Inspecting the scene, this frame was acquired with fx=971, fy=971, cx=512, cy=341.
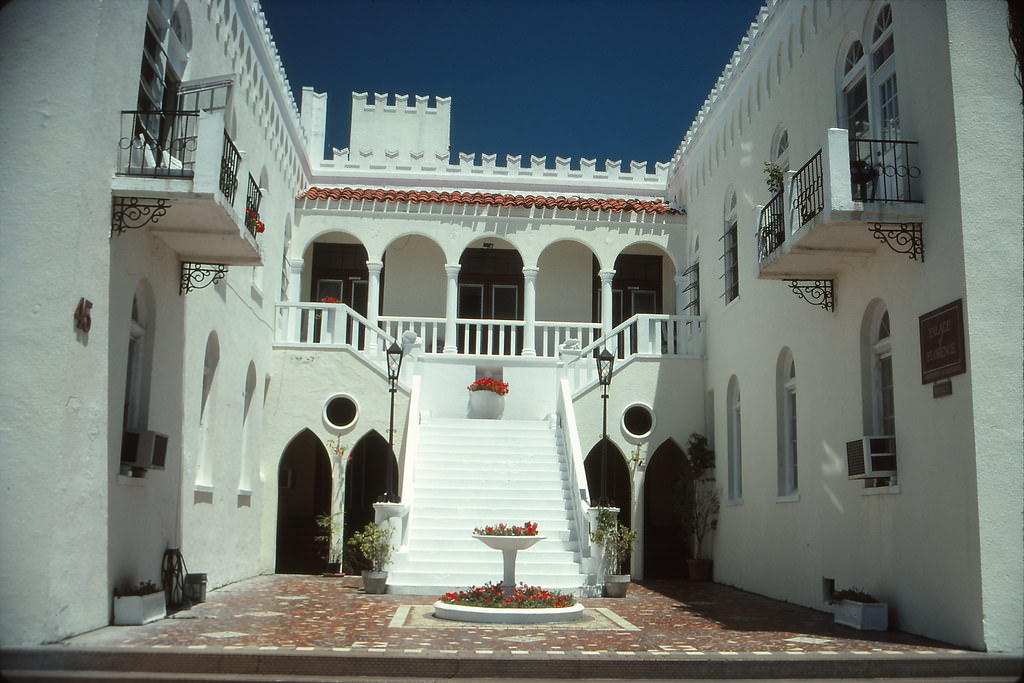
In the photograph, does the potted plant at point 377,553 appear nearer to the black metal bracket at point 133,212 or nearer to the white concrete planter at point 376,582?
the white concrete planter at point 376,582

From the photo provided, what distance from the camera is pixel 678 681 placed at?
8203 mm

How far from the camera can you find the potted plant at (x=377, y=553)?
46.0 ft

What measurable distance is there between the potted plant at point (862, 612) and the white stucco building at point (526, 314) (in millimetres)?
179

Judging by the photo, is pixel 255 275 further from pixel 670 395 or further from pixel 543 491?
pixel 670 395

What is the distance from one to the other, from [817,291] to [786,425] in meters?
2.54

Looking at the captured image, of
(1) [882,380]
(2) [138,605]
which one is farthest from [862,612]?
(2) [138,605]

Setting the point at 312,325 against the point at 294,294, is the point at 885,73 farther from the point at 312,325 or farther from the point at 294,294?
the point at 294,294

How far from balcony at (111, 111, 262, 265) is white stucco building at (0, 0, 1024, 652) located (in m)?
0.04

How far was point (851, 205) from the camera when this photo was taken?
10125mm

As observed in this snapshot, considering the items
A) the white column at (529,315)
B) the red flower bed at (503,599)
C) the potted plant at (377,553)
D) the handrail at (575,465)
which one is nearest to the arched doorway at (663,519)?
the white column at (529,315)

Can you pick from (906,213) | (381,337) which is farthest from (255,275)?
(906,213)

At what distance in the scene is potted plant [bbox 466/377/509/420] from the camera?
63.0 ft

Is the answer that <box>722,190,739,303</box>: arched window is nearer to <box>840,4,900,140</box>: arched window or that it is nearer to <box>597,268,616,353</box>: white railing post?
<box>597,268,616,353</box>: white railing post

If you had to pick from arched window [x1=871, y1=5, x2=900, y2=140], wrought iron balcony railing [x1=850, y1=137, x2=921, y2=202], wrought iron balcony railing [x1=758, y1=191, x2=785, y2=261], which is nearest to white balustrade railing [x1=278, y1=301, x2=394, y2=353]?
wrought iron balcony railing [x1=758, y1=191, x2=785, y2=261]
